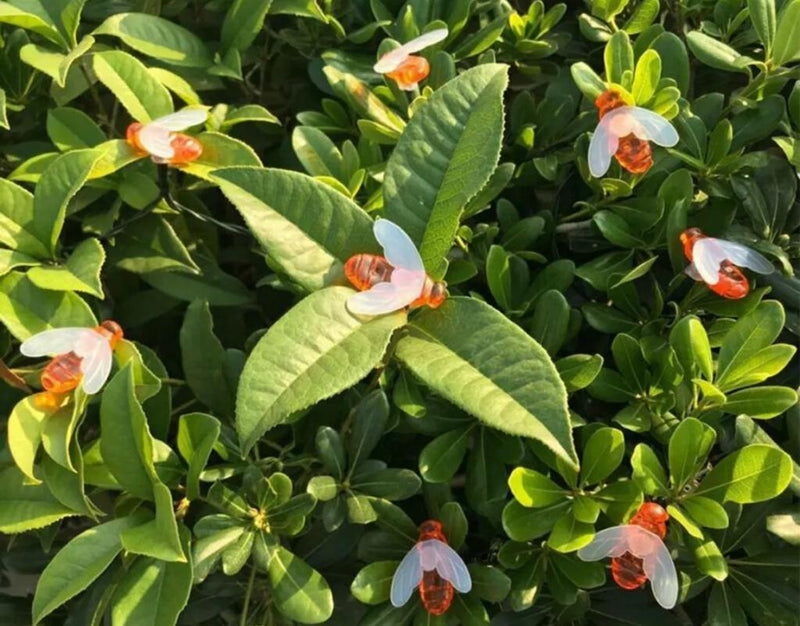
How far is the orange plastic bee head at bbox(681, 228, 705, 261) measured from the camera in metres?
0.75

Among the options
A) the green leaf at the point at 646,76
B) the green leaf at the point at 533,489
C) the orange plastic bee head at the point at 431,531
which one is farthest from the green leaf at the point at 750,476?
the green leaf at the point at 646,76

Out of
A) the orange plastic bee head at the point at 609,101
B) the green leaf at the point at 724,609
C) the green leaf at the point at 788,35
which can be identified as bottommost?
the green leaf at the point at 724,609

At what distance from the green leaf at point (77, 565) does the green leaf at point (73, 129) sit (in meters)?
0.41

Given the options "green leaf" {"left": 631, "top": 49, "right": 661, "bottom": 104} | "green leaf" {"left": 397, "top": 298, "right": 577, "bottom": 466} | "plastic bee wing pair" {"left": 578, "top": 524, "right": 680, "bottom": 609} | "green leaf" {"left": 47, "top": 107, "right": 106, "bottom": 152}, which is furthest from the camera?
"green leaf" {"left": 47, "top": 107, "right": 106, "bottom": 152}

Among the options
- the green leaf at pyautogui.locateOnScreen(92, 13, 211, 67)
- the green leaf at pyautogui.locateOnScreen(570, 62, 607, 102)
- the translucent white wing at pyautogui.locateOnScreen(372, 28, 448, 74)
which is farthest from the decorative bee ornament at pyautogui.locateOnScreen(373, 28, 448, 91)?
the green leaf at pyautogui.locateOnScreen(92, 13, 211, 67)

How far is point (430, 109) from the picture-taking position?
27.5 inches

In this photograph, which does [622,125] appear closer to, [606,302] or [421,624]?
[606,302]

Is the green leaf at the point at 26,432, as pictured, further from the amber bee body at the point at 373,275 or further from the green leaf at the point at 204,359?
the amber bee body at the point at 373,275

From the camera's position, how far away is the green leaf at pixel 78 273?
751 millimetres

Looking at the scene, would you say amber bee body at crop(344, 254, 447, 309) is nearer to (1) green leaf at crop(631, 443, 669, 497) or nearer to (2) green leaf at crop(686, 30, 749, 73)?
(1) green leaf at crop(631, 443, 669, 497)

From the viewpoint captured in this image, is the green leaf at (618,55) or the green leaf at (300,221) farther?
the green leaf at (618,55)

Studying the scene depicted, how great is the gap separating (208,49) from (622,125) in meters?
0.51

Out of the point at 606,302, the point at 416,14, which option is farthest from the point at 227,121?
the point at 606,302

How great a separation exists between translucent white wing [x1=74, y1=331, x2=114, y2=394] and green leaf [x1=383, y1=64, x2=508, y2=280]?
28 centimetres
